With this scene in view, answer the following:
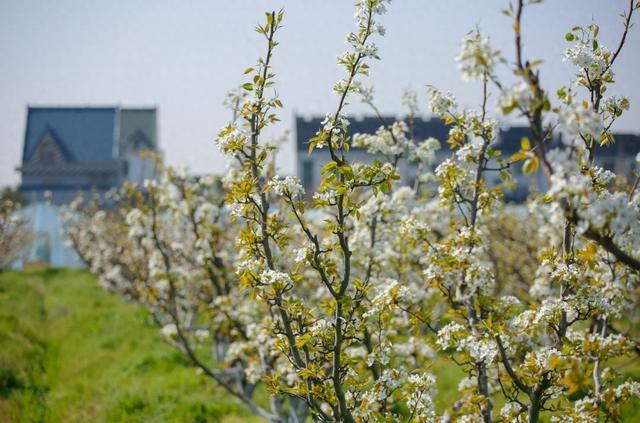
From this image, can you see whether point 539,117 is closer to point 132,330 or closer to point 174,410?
point 174,410

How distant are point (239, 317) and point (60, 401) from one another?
142 inches

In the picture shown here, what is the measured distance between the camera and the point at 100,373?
34.0ft

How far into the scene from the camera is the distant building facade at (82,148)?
43406 mm

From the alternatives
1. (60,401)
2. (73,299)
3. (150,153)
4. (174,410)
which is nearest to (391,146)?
(150,153)

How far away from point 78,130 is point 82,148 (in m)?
1.78

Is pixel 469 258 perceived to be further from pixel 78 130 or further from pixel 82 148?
pixel 78 130

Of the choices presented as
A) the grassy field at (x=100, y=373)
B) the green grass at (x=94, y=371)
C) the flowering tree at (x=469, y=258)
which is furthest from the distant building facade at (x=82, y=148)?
the flowering tree at (x=469, y=258)

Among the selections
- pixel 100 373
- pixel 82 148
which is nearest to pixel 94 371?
pixel 100 373

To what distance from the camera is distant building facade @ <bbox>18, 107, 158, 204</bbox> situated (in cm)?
4341

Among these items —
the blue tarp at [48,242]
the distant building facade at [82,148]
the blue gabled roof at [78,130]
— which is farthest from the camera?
the blue gabled roof at [78,130]

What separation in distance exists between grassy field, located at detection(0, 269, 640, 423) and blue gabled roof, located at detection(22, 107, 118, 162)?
31.0 meters

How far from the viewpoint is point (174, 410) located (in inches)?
303

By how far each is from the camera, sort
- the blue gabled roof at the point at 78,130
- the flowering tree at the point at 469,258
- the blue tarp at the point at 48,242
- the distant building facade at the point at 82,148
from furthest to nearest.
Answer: the blue gabled roof at the point at 78,130, the distant building facade at the point at 82,148, the blue tarp at the point at 48,242, the flowering tree at the point at 469,258

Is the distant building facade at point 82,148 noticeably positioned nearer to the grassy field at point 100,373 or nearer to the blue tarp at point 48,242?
the blue tarp at point 48,242
